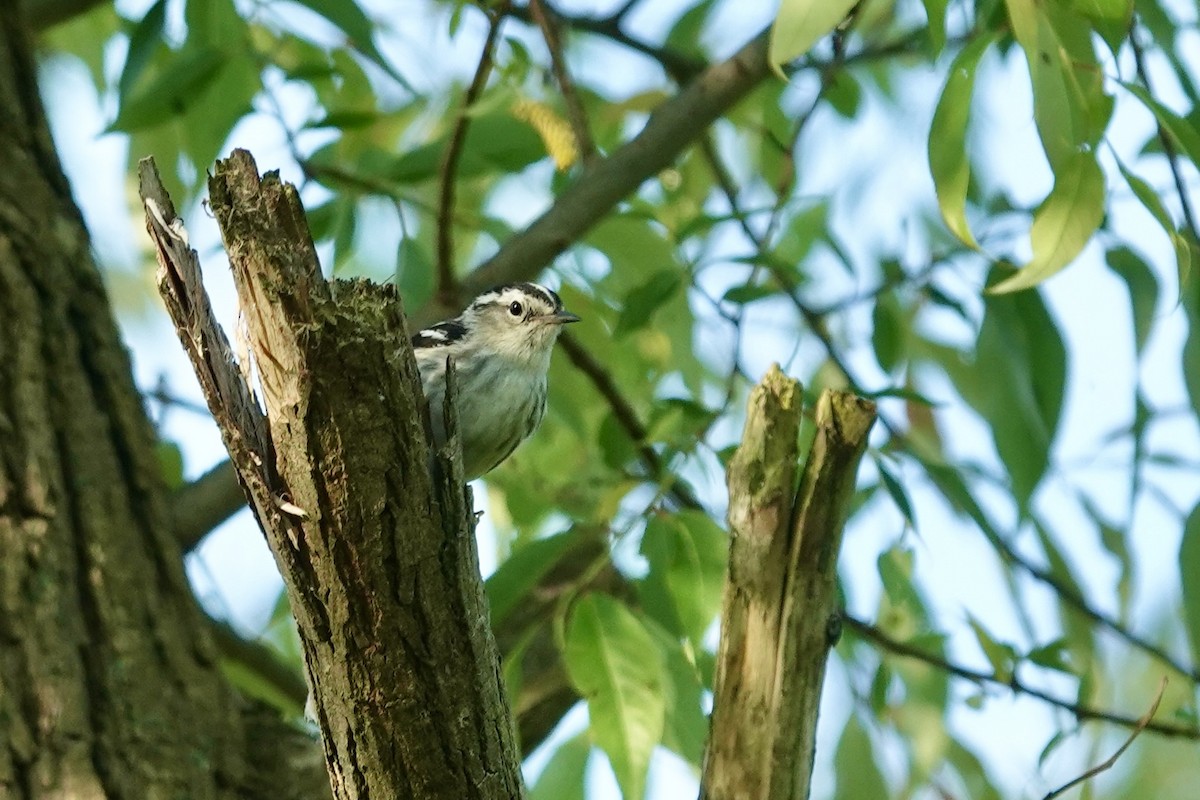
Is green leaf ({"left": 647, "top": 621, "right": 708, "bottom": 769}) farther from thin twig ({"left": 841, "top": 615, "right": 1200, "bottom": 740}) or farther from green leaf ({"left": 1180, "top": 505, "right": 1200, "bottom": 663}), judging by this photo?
green leaf ({"left": 1180, "top": 505, "right": 1200, "bottom": 663})

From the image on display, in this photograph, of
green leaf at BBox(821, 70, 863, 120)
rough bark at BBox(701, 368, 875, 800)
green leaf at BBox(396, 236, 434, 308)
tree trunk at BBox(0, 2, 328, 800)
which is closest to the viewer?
rough bark at BBox(701, 368, 875, 800)

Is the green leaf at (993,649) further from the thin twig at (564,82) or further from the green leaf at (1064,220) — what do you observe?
the thin twig at (564,82)

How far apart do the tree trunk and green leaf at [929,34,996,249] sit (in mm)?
2134

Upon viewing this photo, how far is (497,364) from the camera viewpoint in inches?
175

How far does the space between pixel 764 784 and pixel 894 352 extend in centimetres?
218

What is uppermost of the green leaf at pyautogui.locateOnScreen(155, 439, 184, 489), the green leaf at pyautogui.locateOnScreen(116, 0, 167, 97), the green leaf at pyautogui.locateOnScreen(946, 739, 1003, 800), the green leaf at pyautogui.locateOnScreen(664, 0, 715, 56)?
the green leaf at pyautogui.locateOnScreen(664, 0, 715, 56)

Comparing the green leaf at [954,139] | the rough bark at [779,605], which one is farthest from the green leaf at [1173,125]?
the rough bark at [779,605]

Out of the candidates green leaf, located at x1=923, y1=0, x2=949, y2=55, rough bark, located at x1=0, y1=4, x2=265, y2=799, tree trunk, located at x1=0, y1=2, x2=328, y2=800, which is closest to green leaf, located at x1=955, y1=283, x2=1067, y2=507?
green leaf, located at x1=923, y1=0, x2=949, y2=55

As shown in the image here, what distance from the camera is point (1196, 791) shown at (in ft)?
18.0

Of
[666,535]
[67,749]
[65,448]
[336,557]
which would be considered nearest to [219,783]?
[67,749]

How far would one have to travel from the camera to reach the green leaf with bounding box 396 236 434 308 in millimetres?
4320

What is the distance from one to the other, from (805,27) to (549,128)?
1.91 metres

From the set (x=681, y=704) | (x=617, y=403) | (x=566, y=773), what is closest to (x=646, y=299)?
(x=617, y=403)

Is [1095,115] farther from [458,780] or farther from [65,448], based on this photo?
[65,448]
